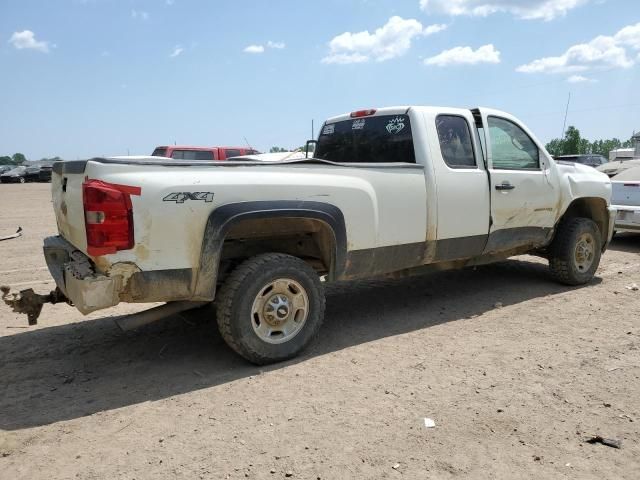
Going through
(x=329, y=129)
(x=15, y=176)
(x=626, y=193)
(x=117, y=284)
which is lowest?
(x=15, y=176)

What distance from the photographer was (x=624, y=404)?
3326 millimetres

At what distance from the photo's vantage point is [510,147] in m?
5.56

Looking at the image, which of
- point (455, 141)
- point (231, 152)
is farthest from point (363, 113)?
point (231, 152)

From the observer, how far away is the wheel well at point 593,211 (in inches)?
250

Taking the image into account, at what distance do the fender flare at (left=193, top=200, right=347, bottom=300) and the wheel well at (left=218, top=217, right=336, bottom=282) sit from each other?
0.22ft

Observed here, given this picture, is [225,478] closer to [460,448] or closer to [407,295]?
[460,448]

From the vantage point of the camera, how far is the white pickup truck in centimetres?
335

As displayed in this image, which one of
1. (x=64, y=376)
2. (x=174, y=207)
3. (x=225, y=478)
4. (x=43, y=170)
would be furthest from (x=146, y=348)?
(x=43, y=170)

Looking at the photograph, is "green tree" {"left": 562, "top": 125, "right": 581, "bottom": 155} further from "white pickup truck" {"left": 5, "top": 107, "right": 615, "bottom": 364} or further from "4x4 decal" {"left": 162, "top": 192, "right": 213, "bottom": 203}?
"4x4 decal" {"left": 162, "top": 192, "right": 213, "bottom": 203}

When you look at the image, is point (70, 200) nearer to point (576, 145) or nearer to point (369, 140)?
point (369, 140)

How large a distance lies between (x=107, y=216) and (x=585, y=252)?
5460 mm

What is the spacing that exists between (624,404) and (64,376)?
3868mm

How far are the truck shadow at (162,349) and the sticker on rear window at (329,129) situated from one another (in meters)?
1.83

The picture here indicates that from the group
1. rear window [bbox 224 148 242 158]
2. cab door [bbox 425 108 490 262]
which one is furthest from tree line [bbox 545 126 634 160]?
cab door [bbox 425 108 490 262]
